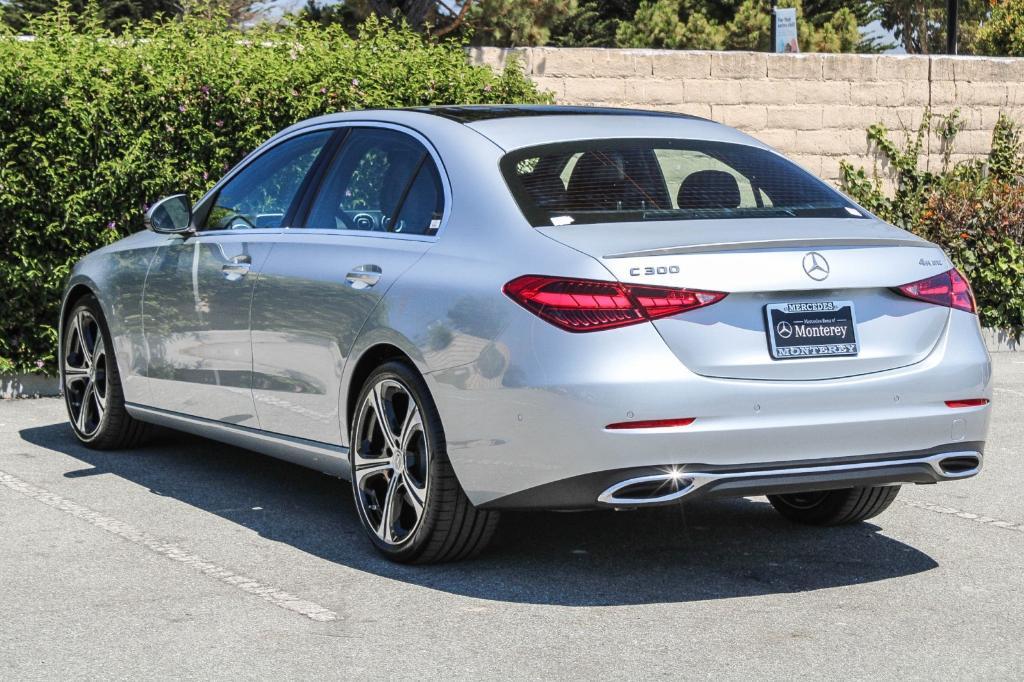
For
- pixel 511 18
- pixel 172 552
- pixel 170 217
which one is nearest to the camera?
pixel 172 552

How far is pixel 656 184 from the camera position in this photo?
5.90 m

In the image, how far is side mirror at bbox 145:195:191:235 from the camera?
292 inches

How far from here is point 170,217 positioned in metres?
7.45

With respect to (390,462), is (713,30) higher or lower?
lower

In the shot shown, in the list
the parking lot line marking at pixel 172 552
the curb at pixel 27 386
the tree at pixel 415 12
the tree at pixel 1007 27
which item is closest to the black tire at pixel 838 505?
the parking lot line marking at pixel 172 552

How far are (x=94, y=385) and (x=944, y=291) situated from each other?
4.65m

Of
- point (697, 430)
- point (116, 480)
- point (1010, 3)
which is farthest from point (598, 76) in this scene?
point (1010, 3)

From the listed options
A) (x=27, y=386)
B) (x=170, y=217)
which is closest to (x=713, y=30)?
(x=27, y=386)

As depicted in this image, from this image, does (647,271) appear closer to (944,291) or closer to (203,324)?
(944,291)

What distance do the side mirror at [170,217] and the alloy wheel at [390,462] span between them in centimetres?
188

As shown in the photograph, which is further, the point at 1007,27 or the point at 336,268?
the point at 1007,27

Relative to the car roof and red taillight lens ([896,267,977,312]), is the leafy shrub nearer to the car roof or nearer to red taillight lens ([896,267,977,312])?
the car roof

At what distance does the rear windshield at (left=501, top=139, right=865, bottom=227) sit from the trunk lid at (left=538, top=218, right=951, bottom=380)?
0.19 meters

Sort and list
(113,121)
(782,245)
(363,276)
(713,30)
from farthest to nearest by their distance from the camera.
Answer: (713,30) < (113,121) < (363,276) < (782,245)
